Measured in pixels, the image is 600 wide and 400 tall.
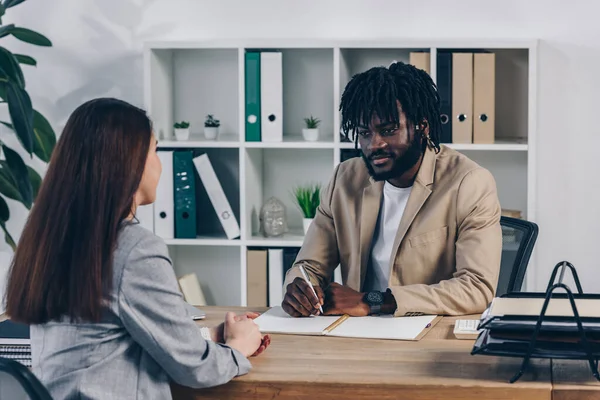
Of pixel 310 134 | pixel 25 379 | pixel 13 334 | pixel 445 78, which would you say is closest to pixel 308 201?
pixel 310 134

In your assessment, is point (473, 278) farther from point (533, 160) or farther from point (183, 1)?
point (183, 1)

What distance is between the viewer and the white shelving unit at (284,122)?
334 centimetres

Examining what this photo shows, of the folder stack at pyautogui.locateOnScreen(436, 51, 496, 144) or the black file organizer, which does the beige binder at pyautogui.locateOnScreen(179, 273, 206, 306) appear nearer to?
the folder stack at pyautogui.locateOnScreen(436, 51, 496, 144)

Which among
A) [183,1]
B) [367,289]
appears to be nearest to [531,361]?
[367,289]

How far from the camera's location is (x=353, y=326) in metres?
1.90

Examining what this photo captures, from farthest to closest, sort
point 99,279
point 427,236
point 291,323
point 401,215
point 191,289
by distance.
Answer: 1. point 191,289
2. point 401,215
3. point 427,236
4. point 291,323
5. point 99,279

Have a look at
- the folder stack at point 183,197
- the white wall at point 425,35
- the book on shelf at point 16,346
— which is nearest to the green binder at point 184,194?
the folder stack at point 183,197

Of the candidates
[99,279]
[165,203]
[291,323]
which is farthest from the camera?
[165,203]

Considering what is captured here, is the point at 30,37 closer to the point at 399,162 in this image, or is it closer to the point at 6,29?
the point at 6,29

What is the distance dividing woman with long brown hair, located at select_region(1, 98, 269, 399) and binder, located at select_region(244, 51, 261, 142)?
6.18 feet

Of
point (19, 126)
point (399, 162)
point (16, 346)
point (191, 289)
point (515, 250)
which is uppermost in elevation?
point (19, 126)

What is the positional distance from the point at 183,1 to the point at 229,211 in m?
0.89

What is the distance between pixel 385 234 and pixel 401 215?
0.07 metres

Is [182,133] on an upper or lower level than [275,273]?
upper
